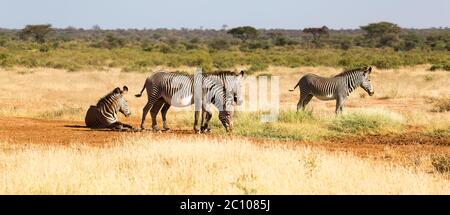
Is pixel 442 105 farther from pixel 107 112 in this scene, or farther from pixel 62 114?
pixel 62 114

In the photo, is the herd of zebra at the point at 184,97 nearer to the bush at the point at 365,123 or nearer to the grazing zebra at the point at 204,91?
the grazing zebra at the point at 204,91

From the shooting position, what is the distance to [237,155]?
989 centimetres

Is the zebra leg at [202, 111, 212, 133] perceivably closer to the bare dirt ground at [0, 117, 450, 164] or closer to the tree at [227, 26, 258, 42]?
the bare dirt ground at [0, 117, 450, 164]

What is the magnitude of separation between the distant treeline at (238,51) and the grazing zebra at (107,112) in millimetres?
22776

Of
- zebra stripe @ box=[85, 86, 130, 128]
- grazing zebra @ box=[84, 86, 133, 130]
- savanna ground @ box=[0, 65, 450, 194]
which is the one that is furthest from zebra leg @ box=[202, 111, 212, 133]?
zebra stripe @ box=[85, 86, 130, 128]

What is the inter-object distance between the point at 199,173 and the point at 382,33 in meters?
84.8

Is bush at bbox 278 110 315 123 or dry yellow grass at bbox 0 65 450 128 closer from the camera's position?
bush at bbox 278 110 315 123

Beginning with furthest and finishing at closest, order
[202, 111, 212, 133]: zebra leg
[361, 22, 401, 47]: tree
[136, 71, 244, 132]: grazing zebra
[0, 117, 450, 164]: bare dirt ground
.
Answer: [361, 22, 401, 47]: tree, [136, 71, 244, 132]: grazing zebra, [202, 111, 212, 133]: zebra leg, [0, 117, 450, 164]: bare dirt ground

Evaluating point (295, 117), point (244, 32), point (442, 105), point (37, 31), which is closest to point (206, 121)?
point (295, 117)

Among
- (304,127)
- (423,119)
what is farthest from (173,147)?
(423,119)

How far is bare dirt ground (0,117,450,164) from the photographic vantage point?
12.0 metres

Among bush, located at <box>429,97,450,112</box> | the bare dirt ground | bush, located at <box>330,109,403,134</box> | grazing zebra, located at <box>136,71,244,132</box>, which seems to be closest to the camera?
the bare dirt ground

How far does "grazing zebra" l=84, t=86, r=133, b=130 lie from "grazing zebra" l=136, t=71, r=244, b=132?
2.05ft

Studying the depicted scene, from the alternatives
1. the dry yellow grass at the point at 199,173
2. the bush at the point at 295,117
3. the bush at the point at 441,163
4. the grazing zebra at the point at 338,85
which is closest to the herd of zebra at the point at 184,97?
the bush at the point at 295,117
